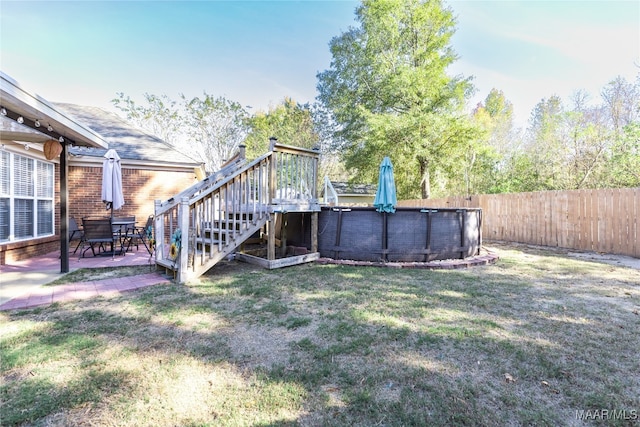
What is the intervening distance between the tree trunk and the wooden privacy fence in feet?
17.8

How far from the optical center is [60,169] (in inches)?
202

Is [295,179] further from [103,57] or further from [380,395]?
[103,57]

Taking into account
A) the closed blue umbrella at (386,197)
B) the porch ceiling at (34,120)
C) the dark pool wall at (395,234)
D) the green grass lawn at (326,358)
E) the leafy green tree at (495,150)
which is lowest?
the green grass lawn at (326,358)

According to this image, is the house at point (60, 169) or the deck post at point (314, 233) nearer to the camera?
the house at point (60, 169)

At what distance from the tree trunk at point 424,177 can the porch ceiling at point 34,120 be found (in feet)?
50.0

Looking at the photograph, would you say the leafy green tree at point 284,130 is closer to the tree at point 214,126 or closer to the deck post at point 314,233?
the tree at point 214,126

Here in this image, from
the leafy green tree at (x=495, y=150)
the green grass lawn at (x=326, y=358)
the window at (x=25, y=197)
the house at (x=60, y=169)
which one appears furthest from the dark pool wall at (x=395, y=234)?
the leafy green tree at (x=495, y=150)

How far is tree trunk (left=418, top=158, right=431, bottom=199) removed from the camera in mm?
16917

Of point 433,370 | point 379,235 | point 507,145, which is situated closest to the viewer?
point 433,370

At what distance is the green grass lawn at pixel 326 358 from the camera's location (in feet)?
6.13

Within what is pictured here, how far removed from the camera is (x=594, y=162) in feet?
41.4

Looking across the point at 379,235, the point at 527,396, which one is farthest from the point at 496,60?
the point at 527,396

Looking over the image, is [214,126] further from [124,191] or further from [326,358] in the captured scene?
[326,358]

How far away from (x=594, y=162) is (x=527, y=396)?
15267mm
